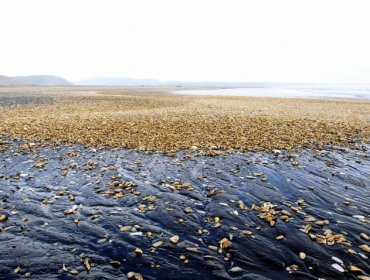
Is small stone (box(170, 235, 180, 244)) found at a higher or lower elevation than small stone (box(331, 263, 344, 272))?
higher

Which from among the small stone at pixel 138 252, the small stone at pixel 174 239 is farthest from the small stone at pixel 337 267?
the small stone at pixel 138 252

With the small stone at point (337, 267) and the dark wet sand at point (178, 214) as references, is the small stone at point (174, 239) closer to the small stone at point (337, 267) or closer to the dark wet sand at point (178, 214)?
the dark wet sand at point (178, 214)

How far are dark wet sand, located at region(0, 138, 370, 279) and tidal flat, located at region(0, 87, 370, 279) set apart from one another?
44mm

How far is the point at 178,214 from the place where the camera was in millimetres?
9469

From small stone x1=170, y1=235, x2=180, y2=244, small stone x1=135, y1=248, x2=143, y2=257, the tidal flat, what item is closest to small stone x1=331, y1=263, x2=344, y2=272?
the tidal flat

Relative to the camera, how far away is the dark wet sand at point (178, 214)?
687 centimetres

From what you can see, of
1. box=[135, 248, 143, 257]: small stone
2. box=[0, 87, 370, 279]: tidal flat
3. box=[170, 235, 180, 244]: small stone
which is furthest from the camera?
box=[170, 235, 180, 244]: small stone

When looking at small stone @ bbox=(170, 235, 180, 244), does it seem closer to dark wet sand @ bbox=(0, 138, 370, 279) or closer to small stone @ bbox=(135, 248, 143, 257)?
dark wet sand @ bbox=(0, 138, 370, 279)

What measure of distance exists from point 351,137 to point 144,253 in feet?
66.5

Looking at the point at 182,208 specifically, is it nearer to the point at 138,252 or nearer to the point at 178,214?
the point at 178,214

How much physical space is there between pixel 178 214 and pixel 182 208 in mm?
428

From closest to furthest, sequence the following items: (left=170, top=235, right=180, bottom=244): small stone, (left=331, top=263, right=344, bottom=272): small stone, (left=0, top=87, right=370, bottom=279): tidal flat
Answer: (left=331, top=263, right=344, bottom=272): small stone
(left=0, top=87, right=370, bottom=279): tidal flat
(left=170, top=235, right=180, bottom=244): small stone

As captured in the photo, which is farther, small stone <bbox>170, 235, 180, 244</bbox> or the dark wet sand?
small stone <bbox>170, 235, 180, 244</bbox>

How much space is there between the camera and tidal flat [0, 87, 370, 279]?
6906mm
